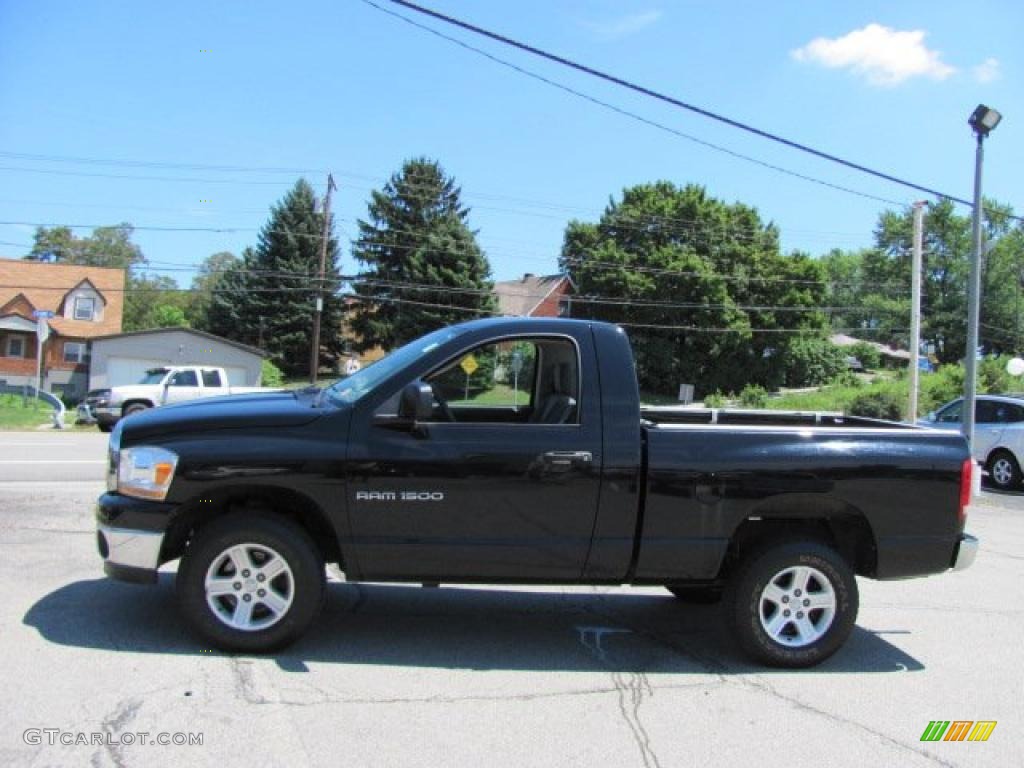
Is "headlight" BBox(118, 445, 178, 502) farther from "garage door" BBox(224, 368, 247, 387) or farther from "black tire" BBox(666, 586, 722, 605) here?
"garage door" BBox(224, 368, 247, 387)

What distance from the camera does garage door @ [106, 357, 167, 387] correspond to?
42.7 meters

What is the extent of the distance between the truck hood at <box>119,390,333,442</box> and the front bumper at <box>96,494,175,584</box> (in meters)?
0.38

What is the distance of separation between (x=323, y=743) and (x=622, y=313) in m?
53.6

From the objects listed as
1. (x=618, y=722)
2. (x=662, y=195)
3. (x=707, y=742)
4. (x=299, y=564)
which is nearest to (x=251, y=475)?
(x=299, y=564)

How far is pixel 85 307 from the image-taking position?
47656 millimetres

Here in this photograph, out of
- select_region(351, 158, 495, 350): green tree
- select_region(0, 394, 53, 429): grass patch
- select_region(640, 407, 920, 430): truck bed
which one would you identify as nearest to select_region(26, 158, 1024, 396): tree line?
select_region(351, 158, 495, 350): green tree

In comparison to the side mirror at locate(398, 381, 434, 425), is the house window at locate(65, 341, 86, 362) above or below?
above

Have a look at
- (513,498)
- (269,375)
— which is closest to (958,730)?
(513,498)

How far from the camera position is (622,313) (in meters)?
56.3

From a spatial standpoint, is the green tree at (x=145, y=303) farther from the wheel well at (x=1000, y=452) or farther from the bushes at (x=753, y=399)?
the wheel well at (x=1000, y=452)

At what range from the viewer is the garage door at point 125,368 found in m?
42.7

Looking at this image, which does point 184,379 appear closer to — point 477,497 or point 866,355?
point 477,497

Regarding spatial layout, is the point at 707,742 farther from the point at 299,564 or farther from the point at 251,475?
the point at 251,475

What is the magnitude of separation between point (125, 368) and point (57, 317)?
22.8 ft
